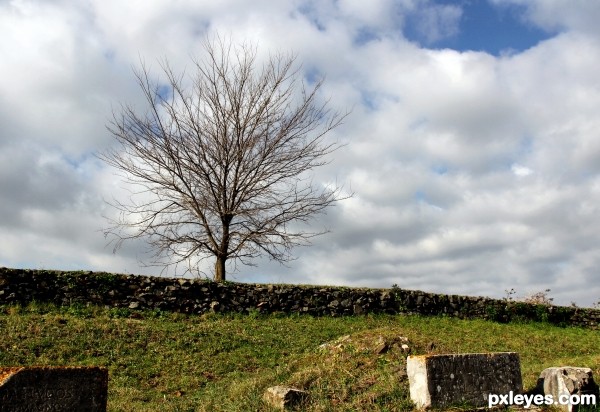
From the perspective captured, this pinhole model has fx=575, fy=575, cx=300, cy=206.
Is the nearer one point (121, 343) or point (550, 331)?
point (121, 343)

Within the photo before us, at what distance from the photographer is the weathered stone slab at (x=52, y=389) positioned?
17.2 feet

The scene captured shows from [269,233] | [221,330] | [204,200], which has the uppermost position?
[204,200]

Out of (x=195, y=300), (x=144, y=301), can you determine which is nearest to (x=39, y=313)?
(x=144, y=301)

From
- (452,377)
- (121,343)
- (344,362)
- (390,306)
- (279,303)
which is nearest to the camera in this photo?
(452,377)

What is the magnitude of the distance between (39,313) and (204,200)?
26.0 feet

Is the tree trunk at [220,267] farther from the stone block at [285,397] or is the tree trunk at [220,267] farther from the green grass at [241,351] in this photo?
the stone block at [285,397]

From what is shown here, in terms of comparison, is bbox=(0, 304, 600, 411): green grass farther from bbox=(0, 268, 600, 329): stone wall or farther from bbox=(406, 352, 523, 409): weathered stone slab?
bbox=(0, 268, 600, 329): stone wall

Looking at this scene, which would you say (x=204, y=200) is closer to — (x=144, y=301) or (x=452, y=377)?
(x=144, y=301)

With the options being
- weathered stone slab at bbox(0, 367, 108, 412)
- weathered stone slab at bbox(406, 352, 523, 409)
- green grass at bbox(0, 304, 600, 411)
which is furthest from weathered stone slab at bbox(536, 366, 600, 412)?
weathered stone slab at bbox(0, 367, 108, 412)

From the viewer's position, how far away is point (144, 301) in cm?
1758

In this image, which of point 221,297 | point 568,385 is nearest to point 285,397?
point 568,385

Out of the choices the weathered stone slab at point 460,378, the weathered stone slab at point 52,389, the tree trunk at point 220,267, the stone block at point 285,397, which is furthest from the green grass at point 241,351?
the tree trunk at point 220,267

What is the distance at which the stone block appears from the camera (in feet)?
25.6

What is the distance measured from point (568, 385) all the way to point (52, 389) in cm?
643
